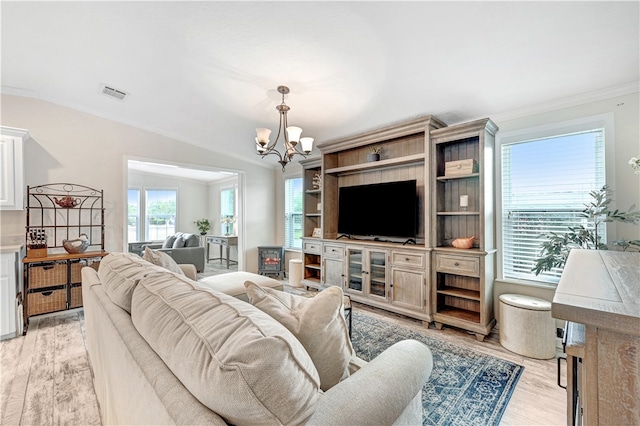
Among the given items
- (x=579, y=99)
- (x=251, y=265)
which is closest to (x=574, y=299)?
(x=579, y=99)

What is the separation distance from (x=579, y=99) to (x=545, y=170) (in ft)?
2.23

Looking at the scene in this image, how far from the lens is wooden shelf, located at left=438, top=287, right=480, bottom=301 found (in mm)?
2967

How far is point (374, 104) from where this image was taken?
10.5 feet

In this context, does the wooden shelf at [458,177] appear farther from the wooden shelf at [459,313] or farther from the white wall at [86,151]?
the white wall at [86,151]

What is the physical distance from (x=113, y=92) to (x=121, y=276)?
3.02m

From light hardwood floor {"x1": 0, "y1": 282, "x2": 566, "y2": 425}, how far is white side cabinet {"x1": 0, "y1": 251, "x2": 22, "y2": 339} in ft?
0.45

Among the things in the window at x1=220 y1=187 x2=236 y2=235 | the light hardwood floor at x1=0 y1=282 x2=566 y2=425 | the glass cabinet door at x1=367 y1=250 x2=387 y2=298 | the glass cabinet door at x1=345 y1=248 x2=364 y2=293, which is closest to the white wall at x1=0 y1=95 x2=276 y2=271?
the light hardwood floor at x1=0 y1=282 x2=566 y2=425

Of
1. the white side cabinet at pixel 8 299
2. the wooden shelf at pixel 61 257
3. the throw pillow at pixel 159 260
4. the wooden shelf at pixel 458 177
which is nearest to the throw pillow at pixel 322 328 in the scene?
the throw pillow at pixel 159 260

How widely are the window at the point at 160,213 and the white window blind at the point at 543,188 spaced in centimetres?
829

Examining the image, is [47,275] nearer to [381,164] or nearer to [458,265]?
[381,164]

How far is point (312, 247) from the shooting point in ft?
15.1

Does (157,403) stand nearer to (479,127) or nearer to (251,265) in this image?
(479,127)

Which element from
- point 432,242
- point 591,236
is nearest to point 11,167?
point 432,242

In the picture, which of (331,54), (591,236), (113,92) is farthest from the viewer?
(113,92)
